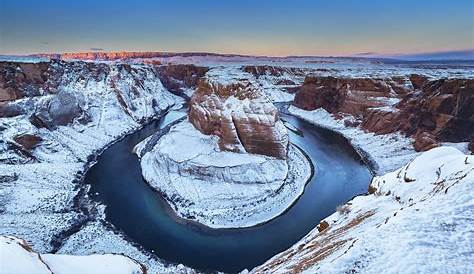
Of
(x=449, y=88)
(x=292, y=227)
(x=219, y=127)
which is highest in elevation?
(x=449, y=88)

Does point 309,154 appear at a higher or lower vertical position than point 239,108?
lower

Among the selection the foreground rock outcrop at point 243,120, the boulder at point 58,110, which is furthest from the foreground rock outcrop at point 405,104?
the boulder at point 58,110

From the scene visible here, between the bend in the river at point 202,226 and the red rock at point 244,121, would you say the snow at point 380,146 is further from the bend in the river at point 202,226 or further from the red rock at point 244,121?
the red rock at point 244,121

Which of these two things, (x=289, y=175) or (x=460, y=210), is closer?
(x=460, y=210)

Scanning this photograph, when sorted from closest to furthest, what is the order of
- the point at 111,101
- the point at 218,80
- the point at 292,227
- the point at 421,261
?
the point at 421,261, the point at 292,227, the point at 218,80, the point at 111,101

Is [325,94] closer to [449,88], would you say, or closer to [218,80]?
[449,88]

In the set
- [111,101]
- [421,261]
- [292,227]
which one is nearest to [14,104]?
[111,101]

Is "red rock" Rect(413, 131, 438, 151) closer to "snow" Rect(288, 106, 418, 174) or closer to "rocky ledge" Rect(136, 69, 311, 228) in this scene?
"snow" Rect(288, 106, 418, 174)

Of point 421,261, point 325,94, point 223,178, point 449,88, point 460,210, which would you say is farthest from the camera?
point 325,94
